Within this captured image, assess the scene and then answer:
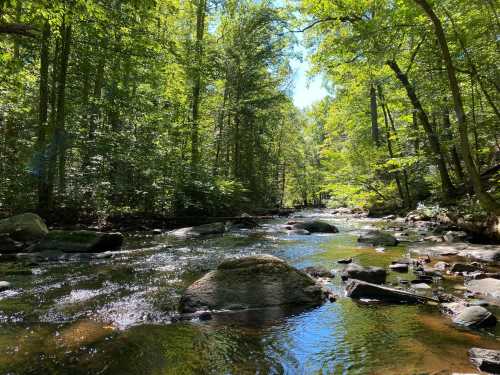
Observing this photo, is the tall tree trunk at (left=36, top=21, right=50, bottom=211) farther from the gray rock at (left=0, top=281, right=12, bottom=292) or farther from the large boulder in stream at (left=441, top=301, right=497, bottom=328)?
the large boulder in stream at (left=441, top=301, right=497, bottom=328)

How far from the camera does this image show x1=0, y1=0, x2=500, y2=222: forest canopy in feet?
35.5

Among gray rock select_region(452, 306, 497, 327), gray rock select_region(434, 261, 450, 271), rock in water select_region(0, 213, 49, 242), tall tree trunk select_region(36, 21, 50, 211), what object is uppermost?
tall tree trunk select_region(36, 21, 50, 211)

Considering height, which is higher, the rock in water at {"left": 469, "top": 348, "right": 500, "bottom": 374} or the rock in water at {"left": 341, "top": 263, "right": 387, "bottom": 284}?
the rock in water at {"left": 341, "top": 263, "right": 387, "bottom": 284}

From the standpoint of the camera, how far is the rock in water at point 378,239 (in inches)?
484

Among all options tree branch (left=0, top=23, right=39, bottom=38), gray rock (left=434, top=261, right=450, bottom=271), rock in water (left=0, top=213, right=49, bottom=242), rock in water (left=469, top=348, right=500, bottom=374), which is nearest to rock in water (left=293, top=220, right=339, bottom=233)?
gray rock (left=434, top=261, right=450, bottom=271)

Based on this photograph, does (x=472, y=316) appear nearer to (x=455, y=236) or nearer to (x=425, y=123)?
(x=455, y=236)

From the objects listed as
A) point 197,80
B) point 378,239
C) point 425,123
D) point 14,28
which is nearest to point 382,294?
point 378,239

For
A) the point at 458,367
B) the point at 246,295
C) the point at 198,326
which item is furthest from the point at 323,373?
the point at 246,295

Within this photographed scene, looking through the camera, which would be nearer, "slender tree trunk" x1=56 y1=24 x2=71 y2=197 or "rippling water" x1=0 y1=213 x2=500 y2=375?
"rippling water" x1=0 y1=213 x2=500 y2=375

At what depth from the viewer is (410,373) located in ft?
12.0

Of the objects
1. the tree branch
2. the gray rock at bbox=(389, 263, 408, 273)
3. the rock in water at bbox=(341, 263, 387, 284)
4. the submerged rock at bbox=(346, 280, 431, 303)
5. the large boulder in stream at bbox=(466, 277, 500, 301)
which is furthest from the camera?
the gray rock at bbox=(389, 263, 408, 273)

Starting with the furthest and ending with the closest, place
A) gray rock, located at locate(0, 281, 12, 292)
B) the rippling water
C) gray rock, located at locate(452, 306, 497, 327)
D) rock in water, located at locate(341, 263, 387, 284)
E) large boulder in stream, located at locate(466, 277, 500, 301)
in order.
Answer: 1. rock in water, located at locate(341, 263, 387, 284)
2. gray rock, located at locate(0, 281, 12, 292)
3. large boulder in stream, located at locate(466, 277, 500, 301)
4. gray rock, located at locate(452, 306, 497, 327)
5. the rippling water

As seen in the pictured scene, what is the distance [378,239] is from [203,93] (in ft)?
66.9

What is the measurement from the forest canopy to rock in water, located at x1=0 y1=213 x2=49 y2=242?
9.45 feet
